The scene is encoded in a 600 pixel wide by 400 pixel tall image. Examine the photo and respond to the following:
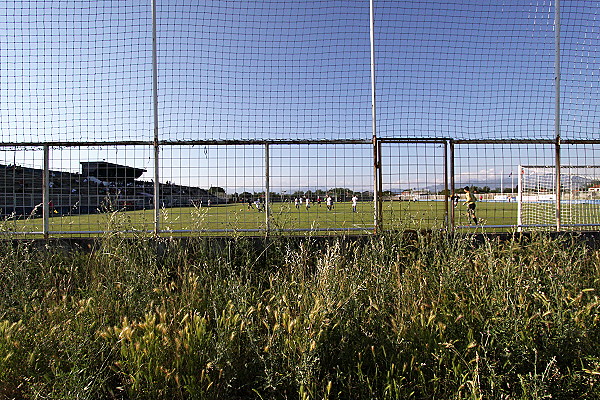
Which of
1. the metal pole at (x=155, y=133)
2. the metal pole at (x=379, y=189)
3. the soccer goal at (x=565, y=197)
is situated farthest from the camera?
the soccer goal at (x=565, y=197)

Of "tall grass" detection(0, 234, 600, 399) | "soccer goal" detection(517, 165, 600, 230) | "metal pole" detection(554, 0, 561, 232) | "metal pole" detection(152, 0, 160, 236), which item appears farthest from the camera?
"soccer goal" detection(517, 165, 600, 230)

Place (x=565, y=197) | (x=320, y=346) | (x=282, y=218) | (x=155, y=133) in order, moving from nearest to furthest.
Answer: (x=320, y=346), (x=282, y=218), (x=155, y=133), (x=565, y=197)

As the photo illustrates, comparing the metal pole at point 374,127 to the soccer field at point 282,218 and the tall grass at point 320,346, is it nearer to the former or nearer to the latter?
the soccer field at point 282,218

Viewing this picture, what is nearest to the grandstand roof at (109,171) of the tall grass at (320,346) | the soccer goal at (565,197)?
the tall grass at (320,346)

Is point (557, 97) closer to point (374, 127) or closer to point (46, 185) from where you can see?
point (374, 127)

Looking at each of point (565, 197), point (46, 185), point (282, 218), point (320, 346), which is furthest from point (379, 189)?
point (565, 197)

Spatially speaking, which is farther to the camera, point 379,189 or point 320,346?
point 379,189

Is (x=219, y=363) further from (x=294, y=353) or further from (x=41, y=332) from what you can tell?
(x=41, y=332)

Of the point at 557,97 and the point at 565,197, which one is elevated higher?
the point at 557,97

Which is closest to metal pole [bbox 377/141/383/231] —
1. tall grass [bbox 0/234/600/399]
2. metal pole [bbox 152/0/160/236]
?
tall grass [bbox 0/234/600/399]

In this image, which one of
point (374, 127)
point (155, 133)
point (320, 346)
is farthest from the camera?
point (374, 127)

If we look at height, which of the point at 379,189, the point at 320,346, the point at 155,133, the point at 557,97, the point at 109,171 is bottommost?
the point at 320,346

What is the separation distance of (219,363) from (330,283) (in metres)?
0.90

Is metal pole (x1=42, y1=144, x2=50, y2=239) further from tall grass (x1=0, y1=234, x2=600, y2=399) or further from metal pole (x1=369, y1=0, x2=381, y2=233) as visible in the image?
metal pole (x1=369, y1=0, x2=381, y2=233)
